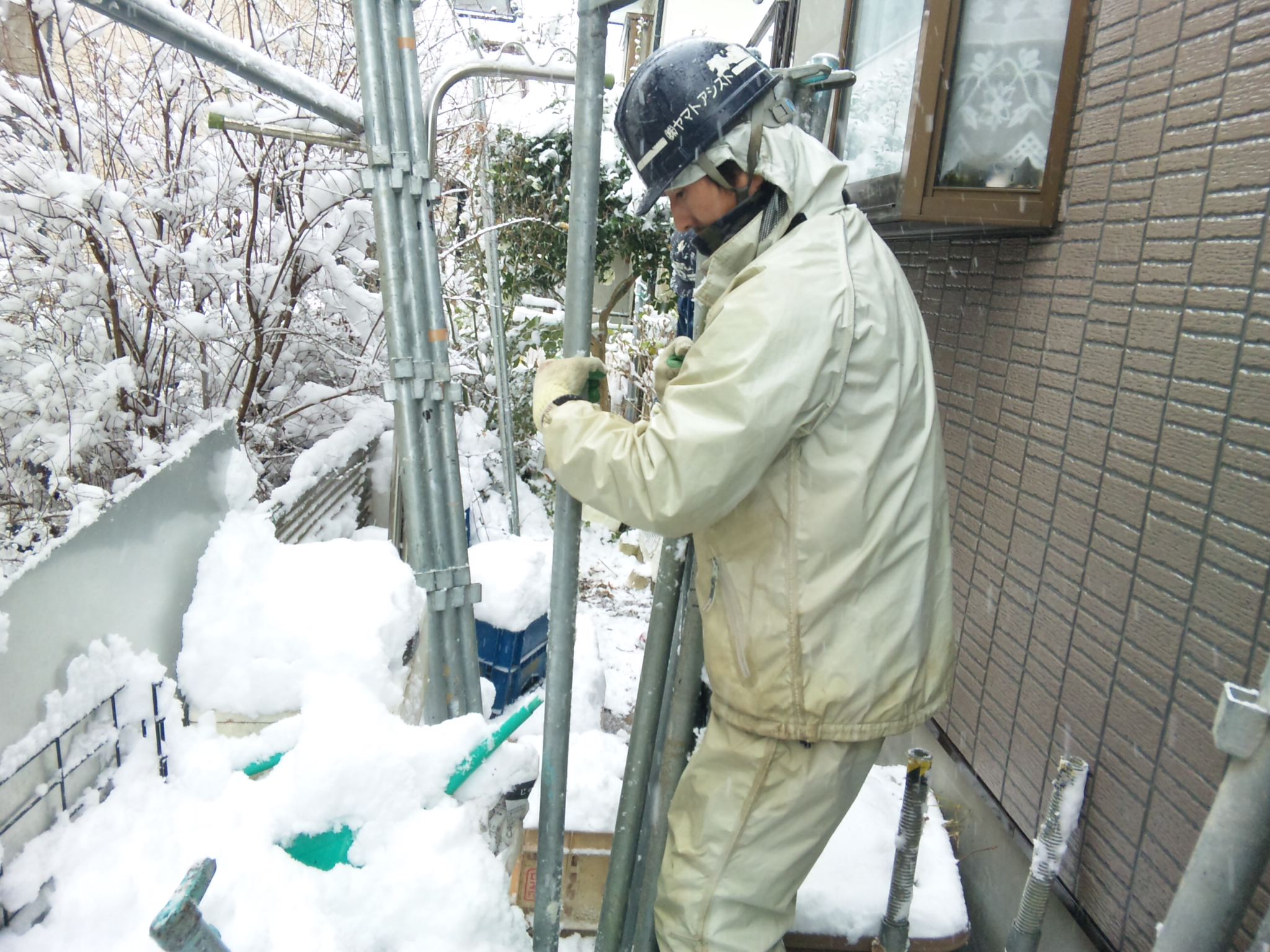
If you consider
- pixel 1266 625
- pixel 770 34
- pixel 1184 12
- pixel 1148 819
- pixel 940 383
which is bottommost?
pixel 1148 819

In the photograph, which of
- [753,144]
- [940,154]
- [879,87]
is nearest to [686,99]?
[753,144]

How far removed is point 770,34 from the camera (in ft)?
22.7

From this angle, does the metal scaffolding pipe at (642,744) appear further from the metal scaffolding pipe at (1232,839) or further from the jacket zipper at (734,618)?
the metal scaffolding pipe at (1232,839)

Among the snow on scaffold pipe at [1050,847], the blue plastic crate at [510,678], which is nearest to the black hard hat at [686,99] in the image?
the snow on scaffold pipe at [1050,847]

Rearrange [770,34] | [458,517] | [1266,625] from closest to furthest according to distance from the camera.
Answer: [1266,625], [458,517], [770,34]

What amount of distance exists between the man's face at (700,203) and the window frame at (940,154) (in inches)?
61.6

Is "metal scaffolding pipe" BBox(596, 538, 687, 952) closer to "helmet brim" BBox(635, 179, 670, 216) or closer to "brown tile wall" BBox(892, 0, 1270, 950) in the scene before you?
"helmet brim" BBox(635, 179, 670, 216)

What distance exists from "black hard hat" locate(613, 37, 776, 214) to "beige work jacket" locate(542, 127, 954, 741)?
0.41ft

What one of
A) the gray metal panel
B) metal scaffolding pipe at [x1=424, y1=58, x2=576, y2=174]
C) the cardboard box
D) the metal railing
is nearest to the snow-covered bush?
the metal railing

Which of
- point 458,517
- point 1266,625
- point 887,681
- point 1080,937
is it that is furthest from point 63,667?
point 1080,937

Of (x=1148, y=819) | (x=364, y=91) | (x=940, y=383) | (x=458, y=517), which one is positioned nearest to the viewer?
(x=1148, y=819)

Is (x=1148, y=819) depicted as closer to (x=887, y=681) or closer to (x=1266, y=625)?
(x=1266, y=625)

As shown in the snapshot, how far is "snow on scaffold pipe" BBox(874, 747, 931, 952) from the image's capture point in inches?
96.0

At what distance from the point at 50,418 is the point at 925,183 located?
4.29m
